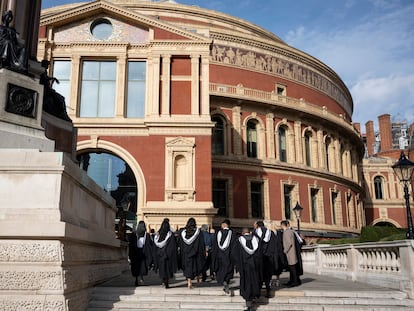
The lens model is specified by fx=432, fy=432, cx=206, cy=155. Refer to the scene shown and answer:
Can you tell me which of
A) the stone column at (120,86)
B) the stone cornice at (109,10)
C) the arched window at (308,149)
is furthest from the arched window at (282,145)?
the stone column at (120,86)

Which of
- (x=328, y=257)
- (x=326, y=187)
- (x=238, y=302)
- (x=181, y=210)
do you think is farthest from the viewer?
(x=326, y=187)

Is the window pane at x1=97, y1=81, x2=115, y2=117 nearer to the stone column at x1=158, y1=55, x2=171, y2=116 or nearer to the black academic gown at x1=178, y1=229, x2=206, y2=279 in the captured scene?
the stone column at x1=158, y1=55, x2=171, y2=116

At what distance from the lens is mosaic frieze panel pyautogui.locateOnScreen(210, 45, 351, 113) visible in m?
32.2

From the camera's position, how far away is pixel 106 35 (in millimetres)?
23438

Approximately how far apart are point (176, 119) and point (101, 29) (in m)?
6.83

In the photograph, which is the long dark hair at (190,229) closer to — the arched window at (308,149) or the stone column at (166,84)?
the stone column at (166,84)

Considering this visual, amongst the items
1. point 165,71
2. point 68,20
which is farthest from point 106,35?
point 165,71

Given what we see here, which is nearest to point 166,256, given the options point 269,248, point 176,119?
point 269,248

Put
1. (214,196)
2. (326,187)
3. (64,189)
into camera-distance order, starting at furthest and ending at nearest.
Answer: (326,187) < (214,196) < (64,189)

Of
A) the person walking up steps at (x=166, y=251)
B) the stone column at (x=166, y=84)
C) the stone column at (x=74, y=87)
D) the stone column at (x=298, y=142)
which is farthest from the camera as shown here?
the stone column at (x=298, y=142)

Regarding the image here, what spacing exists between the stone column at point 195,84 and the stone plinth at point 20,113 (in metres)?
15.2

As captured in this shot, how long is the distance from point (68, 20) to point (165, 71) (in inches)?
239

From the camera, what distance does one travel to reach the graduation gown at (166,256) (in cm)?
957

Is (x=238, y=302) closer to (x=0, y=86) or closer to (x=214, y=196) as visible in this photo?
(x=0, y=86)
